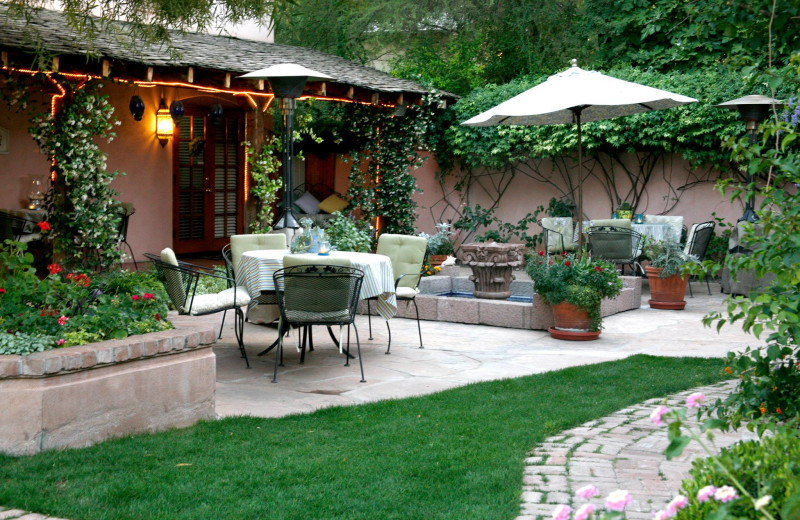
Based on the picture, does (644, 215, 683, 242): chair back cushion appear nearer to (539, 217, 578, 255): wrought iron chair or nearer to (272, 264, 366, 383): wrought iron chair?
(539, 217, 578, 255): wrought iron chair

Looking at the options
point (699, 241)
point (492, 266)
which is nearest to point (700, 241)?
point (699, 241)

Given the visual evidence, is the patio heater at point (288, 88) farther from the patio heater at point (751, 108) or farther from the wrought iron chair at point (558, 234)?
the patio heater at point (751, 108)

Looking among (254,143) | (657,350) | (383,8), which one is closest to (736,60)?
(657,350)

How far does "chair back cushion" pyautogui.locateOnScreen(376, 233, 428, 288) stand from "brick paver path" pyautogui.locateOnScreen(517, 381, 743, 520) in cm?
308

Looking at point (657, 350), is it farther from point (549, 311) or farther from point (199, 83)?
point (199, 83)

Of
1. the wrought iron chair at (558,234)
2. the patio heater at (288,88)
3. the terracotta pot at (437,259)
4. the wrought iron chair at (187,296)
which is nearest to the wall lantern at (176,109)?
the patio heater at (288,88)

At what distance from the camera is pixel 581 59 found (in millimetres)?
15352

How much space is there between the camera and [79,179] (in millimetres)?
9328

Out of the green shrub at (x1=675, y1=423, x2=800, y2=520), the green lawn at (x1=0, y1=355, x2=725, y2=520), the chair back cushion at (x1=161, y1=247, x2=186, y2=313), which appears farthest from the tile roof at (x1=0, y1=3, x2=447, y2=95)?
the green shrub at (x1=675, y1=423, x2=800, y2=520)

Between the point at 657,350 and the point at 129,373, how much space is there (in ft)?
14.7

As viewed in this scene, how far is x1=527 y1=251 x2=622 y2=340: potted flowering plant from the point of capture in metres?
7.58

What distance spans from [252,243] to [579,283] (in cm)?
295

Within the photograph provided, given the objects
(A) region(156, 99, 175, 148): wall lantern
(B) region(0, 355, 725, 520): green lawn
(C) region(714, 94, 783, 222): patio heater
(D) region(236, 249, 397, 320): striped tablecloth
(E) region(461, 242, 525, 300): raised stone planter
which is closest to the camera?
(B) region(0, 355, 725, 520): green lawn

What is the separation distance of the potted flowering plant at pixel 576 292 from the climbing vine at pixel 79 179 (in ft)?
15.9
